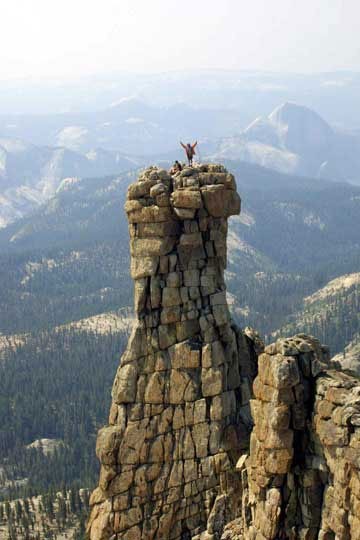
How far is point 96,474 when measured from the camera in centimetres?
13662

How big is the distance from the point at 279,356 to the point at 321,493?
4.53 m

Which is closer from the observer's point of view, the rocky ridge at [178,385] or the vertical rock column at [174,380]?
the rocky ridge at [178,385]

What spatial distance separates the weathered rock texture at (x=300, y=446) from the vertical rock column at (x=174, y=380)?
18.9 ft

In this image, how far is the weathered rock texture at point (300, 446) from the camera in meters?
27.2

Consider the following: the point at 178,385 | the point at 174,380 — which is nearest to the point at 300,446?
the point at 178,385

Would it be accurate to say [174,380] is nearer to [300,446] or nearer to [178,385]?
[178,385]

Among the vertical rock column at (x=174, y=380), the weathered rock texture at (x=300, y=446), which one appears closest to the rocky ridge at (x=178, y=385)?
the vertical rock column at (x=174, y=380)

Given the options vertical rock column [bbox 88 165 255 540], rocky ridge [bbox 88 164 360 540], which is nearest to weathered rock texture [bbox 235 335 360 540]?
rocky ridge [bbox 88 164 360 540]

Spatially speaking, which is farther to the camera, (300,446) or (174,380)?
(174,380)

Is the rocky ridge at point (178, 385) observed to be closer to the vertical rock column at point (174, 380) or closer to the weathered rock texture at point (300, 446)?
the vertical rock column at point (174, 380)

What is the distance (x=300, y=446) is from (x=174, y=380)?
854 cm

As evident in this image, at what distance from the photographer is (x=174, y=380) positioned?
36500 millimetres

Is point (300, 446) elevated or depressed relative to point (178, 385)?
depressed

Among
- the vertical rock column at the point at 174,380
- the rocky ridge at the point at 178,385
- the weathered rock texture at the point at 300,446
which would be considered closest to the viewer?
the weathered rock texture at the point at 300,446
